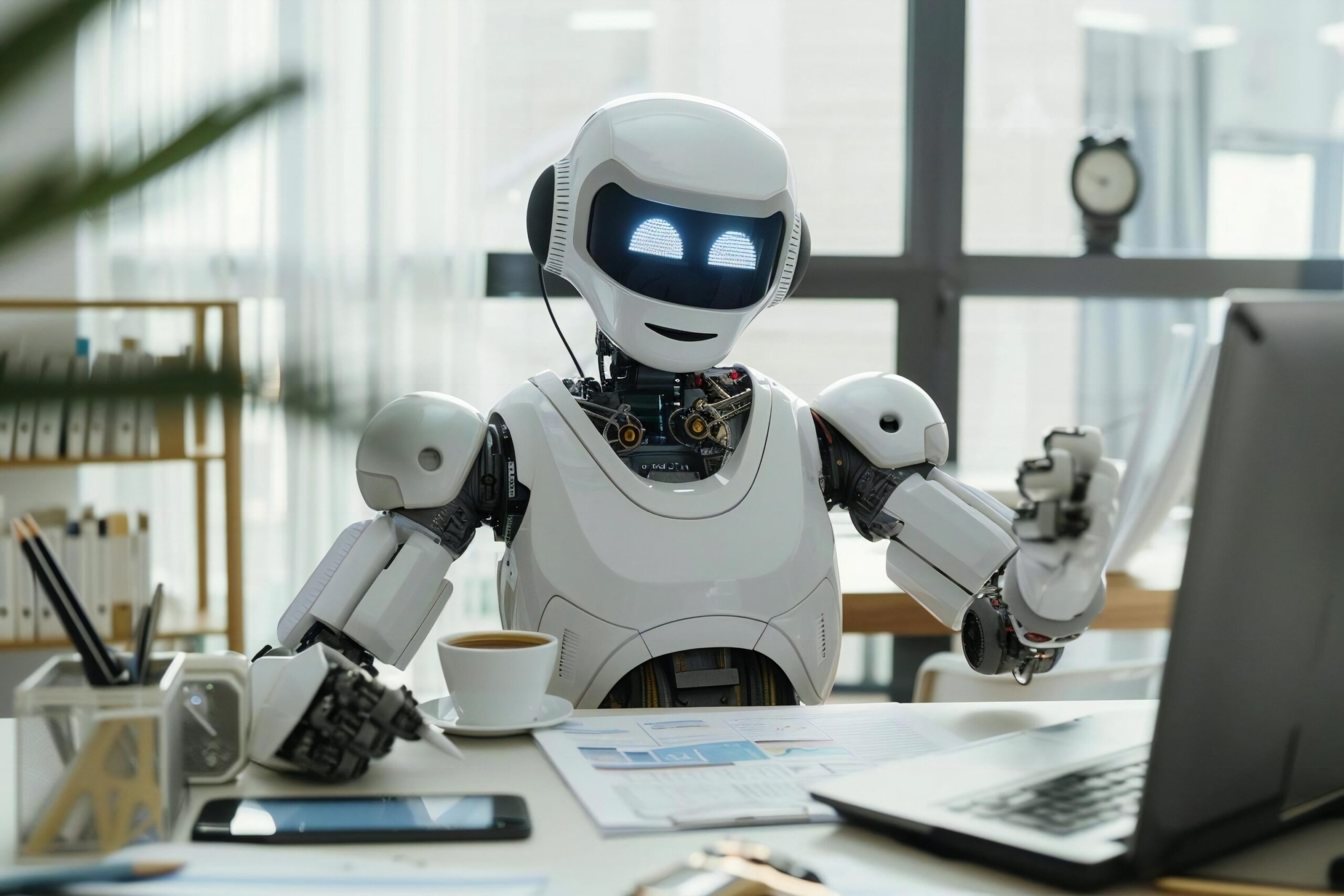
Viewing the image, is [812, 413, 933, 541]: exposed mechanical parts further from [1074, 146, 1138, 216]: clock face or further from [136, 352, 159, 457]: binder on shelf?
[1074, 146, 1138, 216]: clock face

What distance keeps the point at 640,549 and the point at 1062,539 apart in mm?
469

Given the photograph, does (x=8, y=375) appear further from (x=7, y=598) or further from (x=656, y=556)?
(x=7, y=598)

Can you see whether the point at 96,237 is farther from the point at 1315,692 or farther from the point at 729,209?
the point at 729,209

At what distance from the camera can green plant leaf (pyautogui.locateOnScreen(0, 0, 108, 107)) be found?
0.15m

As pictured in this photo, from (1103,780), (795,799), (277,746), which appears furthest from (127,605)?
(1103,780)

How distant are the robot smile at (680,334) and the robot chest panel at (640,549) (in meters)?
0.13

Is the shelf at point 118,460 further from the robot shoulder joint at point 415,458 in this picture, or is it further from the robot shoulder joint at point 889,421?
the robot shoulder joint at point 889,421

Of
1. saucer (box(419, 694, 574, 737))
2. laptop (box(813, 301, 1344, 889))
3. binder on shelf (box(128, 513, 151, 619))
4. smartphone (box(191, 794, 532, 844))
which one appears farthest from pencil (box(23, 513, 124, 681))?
binder on shelf (box(128, 513, 151, 619))

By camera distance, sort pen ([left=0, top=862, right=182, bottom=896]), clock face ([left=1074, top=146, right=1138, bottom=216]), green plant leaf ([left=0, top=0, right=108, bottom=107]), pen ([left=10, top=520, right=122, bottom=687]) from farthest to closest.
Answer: clock face ([left=1074, top=146, right=1138, bottom=216]), pen ([left=10, top=520, right=122, bottom=687]), pen ([left=0, top=862, right=182, bottom=896]), green plant leaf ([left=0, top=0, right=108, bottom=107])

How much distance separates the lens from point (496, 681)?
0.83 meters

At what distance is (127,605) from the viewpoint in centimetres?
217

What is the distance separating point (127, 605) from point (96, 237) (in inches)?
87.6

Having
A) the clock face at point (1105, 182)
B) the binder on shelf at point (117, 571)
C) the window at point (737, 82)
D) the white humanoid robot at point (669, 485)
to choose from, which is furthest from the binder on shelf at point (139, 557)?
the clock face at point (1105, 182)

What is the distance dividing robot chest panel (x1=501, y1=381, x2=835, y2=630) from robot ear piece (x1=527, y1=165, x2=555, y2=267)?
0.57 feet
